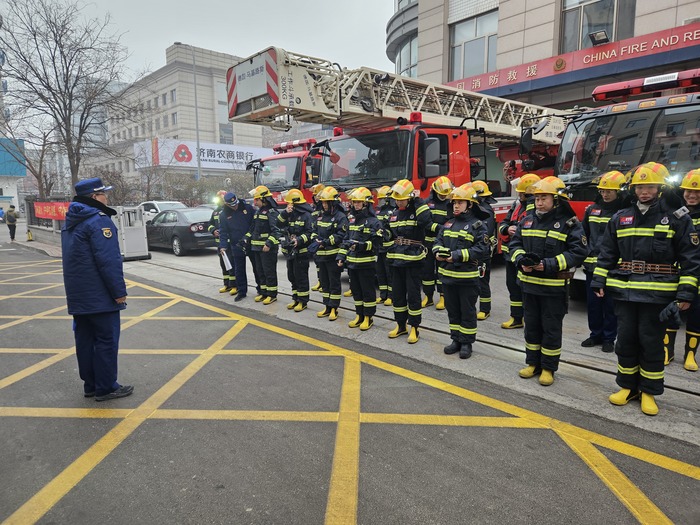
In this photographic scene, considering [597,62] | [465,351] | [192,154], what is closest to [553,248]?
[465,351]

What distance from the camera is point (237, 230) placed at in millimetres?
7754

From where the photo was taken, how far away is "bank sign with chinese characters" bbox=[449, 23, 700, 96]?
41.1ft

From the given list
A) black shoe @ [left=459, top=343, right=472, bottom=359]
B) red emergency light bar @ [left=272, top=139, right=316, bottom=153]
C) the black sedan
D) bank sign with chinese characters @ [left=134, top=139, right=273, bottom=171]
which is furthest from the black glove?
bank sign with chinese characters @ [left=134, top=139, right=273, bottom=171]

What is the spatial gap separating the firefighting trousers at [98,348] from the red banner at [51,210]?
12.9m

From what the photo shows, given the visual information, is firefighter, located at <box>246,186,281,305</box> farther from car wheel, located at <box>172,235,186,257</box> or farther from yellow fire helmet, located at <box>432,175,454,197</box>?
car wheel, located at <box>172,235,186,257</box>

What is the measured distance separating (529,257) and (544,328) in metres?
0.71

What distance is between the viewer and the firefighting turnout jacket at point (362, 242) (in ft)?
18.9

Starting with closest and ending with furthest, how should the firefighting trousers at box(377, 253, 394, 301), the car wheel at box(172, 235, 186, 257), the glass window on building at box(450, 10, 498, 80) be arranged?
the firefighting trousers at box(377, 253, 394, 301) → the car wheel at box(172, 235, 186, 257) → the glass window on building at box(450, 10, 498, 80)

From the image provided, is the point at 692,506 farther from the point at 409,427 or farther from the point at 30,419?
the point at 30,419

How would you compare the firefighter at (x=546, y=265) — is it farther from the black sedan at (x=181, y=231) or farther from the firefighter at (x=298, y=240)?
the black sedan at (x=181, y=231)

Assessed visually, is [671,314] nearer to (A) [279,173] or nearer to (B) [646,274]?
(B) [646,274]

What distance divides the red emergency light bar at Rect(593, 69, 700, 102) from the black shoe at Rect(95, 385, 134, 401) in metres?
7.82

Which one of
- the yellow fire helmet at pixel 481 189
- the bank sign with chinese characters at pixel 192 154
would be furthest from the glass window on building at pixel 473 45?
the bank sign with chinese characters at pixel 192 154

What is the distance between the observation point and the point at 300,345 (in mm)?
5414
